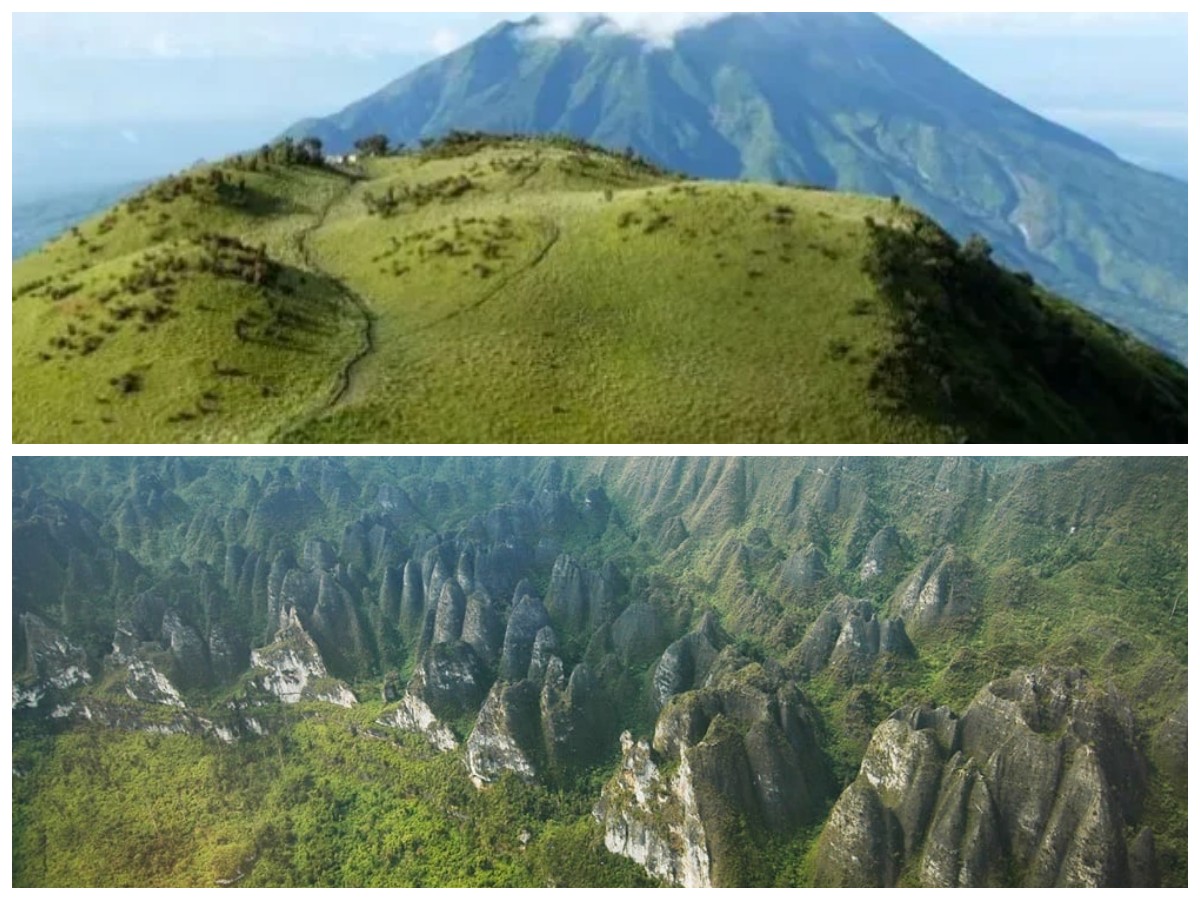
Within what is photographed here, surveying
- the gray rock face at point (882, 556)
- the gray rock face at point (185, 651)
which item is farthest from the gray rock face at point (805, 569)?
the gray rock face at point (185, 651)

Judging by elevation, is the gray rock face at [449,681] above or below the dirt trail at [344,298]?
below

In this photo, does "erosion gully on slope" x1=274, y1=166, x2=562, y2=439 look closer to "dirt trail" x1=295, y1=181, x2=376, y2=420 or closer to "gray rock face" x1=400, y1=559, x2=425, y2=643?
"dirt trail" x1=295, y1=181, x2=376, y2=420

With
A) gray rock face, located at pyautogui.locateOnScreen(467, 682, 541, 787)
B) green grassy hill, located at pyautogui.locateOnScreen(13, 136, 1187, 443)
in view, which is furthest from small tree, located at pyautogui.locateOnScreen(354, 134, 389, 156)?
gray rock face, located at pyautogui.locateOnScreen(467, 682, 541, 787)

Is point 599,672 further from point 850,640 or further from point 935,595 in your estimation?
point 935,595

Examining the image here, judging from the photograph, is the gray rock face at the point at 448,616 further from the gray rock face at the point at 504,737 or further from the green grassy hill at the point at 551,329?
the green grassy hill at the point at 551,329

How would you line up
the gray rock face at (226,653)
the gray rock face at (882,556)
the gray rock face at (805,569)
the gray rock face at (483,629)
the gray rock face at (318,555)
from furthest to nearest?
1. the gray rock face at (318,555)
2. the gray rock face at (882,556)
3. the gray rock face at (805,569)
4. the gray rock face at (483,629)
5. the gray rock face at (226,653)

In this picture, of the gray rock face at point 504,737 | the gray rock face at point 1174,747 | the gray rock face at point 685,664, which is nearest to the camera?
the gray rock face at point 1174,747

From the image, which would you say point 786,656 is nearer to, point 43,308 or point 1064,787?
point 1064,787
